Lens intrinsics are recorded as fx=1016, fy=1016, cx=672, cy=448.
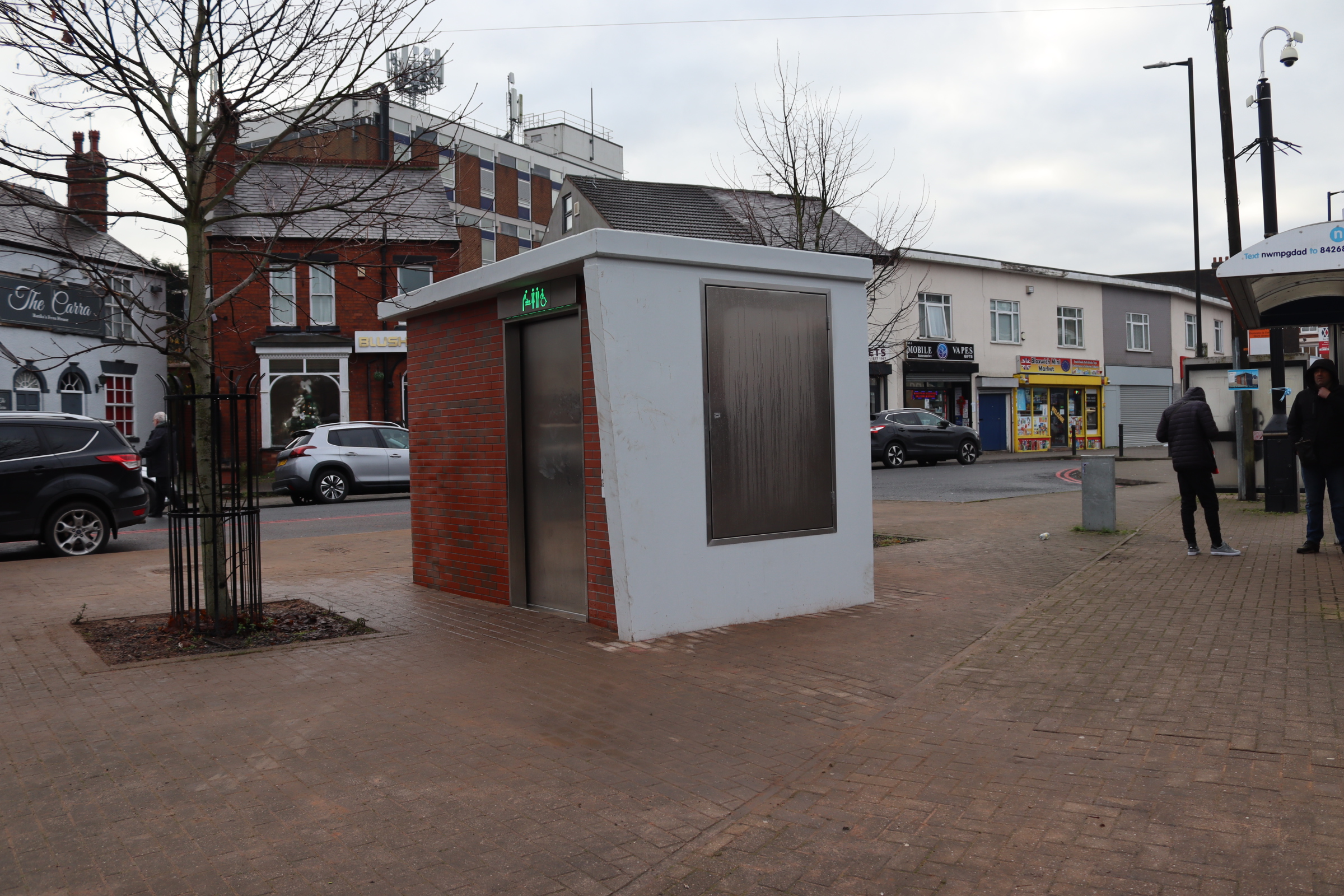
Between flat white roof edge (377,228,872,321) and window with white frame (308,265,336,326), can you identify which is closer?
flat white roof edge (377,228,872,321)

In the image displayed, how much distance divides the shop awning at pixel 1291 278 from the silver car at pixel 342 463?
1435 cm

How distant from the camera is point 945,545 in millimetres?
11328

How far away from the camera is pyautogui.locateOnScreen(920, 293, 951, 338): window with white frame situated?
37.0m

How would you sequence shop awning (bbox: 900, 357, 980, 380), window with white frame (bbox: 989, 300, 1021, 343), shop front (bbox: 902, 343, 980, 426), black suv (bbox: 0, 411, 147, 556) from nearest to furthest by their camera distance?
black suv (bbox: 0, 411, 147, 556) → shop awning (bbox: 900, 357, 980, 380) → shop front (bbox: 902, 343, 980, 426) → window with white frame (bbox: 989, 300, 1021, 343)

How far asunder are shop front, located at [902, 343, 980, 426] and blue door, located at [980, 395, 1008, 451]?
2.66ft

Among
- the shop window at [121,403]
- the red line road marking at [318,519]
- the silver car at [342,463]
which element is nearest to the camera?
the red line road marking at [318,519]

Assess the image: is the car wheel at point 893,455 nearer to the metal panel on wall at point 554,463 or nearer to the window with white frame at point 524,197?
the metal panel on wall at point 554,463

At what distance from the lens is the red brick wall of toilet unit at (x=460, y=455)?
816 centimetres

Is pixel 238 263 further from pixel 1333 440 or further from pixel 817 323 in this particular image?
pixel 1333 440

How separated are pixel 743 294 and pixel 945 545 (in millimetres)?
5295

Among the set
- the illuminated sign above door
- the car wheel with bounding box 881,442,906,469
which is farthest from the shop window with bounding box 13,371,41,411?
the illuminated sign above door

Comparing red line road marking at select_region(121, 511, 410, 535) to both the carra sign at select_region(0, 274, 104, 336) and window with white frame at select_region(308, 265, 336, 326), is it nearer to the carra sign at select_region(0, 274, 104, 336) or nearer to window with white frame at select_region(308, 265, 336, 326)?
the carra sign at select_region(0, 274, 104, 336)

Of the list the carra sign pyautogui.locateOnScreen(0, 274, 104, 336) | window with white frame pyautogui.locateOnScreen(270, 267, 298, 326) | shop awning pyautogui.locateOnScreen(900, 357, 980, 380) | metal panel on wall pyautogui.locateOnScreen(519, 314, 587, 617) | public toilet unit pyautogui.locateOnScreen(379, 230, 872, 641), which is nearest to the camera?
public toilet unit pyautogui.locateOnScreen(379, 230, 872, 641)

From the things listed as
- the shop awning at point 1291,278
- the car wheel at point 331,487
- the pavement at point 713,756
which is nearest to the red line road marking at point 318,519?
the car wheel at point 331,487
